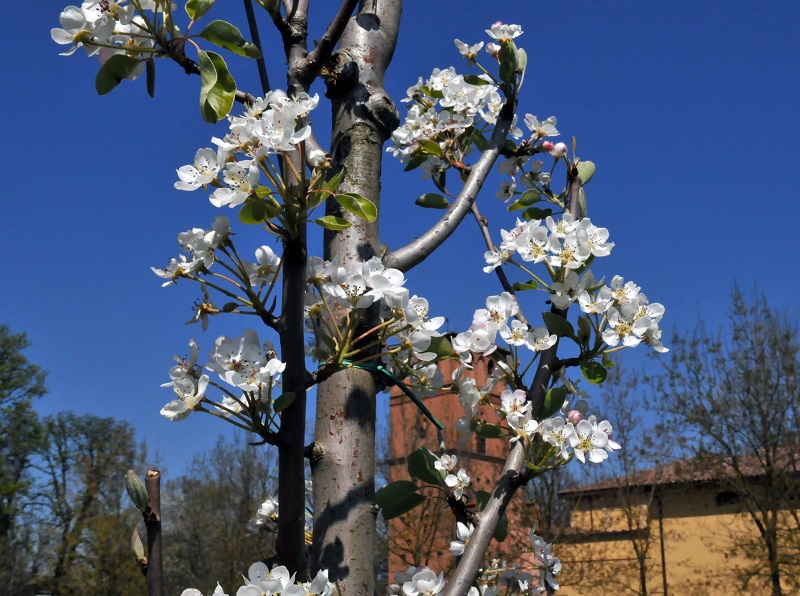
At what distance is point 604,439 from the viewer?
1236 mm

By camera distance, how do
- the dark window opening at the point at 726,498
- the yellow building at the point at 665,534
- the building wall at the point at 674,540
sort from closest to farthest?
the yellow building at the point at 665,534
the building wall at the point at 674,540
the dark window opening at the point at 726,498

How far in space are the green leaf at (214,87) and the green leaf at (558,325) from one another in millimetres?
648

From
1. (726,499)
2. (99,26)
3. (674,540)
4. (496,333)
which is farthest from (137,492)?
(726,499)

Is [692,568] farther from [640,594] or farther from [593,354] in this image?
[593,354]

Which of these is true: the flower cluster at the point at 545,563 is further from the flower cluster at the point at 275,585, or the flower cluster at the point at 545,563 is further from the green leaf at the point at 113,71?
the green leaf at the point at 113,71

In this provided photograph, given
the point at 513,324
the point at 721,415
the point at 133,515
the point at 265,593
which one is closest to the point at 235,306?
the point at 265,593

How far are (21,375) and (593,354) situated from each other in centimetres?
2596

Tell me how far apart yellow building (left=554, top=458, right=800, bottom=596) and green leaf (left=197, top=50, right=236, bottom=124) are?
17.8 meters

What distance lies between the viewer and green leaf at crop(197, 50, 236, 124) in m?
0.95

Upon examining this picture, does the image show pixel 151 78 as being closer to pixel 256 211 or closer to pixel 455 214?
pixel 256 211

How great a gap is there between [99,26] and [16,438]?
2576 cm

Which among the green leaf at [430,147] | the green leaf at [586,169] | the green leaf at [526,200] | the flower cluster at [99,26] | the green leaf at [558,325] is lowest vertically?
the green leaf at [558,325]

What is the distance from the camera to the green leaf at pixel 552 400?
1280mm

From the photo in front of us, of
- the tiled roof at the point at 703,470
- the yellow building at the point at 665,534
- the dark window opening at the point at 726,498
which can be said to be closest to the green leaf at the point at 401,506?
the tiled roof at the point at 703,470
